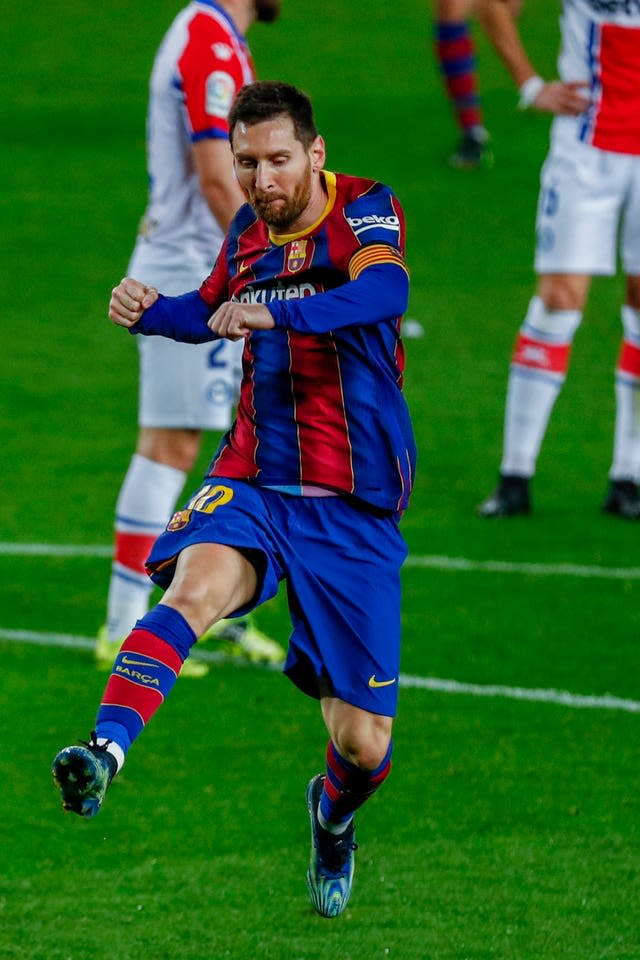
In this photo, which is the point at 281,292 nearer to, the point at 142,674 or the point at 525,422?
the point at 142,674

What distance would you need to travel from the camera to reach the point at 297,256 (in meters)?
4.48

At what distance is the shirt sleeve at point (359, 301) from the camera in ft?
13.5

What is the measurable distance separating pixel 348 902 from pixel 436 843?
1.36ft

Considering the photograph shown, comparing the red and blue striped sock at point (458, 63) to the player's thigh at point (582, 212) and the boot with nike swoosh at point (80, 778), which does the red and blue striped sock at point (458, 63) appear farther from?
the boot with nike swoosh at point (80, 778)

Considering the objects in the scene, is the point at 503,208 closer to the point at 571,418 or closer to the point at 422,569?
the point at 571,418

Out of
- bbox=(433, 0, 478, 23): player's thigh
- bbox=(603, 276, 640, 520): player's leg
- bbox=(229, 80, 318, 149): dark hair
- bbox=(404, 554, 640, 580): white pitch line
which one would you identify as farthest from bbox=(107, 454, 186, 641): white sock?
bbox=(433, 0, 478, 23): player's thigh

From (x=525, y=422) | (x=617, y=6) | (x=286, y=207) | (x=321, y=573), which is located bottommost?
(x=525, y=422)

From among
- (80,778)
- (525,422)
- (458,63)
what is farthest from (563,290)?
(458,63)

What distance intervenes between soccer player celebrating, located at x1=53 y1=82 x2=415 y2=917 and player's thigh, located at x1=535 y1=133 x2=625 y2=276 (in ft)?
12.7

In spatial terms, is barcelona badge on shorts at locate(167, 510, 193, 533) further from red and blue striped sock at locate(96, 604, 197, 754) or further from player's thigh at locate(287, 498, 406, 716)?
red and blue striped sock at locate(96, 604, 197, 754)

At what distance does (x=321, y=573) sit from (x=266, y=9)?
2881mm

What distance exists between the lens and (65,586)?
299 inches

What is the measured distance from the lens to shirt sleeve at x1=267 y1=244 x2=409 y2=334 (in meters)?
4.10

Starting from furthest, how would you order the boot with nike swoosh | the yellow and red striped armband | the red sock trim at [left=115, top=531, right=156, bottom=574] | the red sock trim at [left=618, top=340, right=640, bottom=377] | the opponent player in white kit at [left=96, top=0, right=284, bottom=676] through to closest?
the red sock trim at [left=618, top=340, right=640, bottom=377] → the red sock trim at [left=115, top=531, right=156, bottom=574] → the opponent player in white kit at [left=96, top=0, right=284, bottom=676] → the yellow and red striped armband → the boot with nike swoosh
